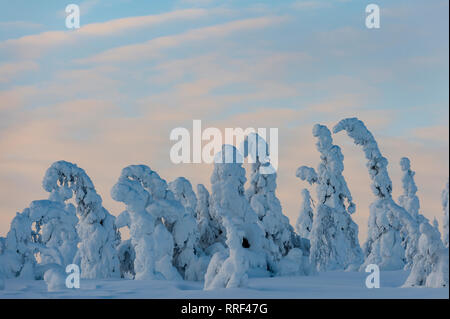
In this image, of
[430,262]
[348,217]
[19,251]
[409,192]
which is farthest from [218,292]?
[409,192]

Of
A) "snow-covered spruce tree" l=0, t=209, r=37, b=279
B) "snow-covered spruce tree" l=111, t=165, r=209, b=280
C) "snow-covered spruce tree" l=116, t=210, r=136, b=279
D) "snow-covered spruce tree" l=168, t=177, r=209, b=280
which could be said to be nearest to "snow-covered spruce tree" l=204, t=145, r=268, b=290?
"snow-covered spruce tree" l=168, t=177, r=209, b=280

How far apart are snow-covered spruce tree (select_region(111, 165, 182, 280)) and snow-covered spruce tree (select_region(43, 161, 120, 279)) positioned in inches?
52.8

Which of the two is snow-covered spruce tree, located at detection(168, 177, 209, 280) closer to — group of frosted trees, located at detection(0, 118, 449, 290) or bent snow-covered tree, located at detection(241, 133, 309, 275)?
group of frosted trees, located at detection(0, 118, 449, 290)

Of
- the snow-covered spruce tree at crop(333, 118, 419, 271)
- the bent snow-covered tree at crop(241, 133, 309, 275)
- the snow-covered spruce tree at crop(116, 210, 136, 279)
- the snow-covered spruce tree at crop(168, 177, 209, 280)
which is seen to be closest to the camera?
the snow-covered spruce tree at crop(168, 177, 209, 280)

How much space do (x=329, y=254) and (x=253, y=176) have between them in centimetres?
679

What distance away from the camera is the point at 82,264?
2291 cm

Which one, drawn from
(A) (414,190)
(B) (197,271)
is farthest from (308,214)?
(B) (197,271)

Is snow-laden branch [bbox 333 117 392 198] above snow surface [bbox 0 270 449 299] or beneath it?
above

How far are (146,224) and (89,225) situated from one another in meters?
2.88

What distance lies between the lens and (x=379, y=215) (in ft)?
89.4

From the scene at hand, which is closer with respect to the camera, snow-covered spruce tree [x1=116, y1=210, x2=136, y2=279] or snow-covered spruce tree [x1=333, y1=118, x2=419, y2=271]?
snow-covered spruce tree [x1=116, y1=210, x2=136, y2=279]

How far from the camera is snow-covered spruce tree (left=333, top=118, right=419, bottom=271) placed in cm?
2533

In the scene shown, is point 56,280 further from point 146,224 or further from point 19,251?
point 19,251
